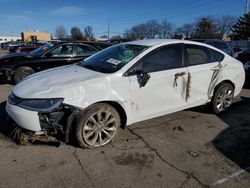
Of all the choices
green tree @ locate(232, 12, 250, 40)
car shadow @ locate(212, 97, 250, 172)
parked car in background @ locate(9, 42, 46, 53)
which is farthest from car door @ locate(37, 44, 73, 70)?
green tree @ locate(232, 12, 250, 40)

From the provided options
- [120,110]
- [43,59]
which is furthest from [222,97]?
[43,59]

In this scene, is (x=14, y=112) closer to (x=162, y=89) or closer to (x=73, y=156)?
(x=73, y=156)

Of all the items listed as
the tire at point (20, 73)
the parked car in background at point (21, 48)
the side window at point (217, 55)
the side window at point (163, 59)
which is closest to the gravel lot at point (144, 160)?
the side window at point (163, 59)

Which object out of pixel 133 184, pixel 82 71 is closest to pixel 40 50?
pixel 82 71

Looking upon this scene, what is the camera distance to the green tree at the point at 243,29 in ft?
180

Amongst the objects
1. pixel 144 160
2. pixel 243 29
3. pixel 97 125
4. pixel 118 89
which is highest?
pixel 243 29

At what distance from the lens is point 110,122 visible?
11.9 feet

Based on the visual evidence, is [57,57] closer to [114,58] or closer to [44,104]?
[114,58]

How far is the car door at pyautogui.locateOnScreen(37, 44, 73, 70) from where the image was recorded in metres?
7.75

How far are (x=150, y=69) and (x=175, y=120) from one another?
139 centimetres

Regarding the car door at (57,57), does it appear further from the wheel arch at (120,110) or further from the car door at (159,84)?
the wheel arch at (120,110)

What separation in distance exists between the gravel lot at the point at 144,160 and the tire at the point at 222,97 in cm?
63

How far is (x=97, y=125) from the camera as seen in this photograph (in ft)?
11.5

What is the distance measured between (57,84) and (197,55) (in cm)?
268
